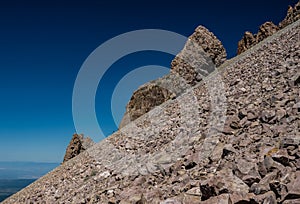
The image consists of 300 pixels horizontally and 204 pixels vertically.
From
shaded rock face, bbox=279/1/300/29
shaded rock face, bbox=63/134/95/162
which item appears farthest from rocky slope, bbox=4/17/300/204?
shaded rock face, bbox=279/1/300/29

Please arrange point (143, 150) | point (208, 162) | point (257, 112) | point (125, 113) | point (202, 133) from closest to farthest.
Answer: point (208, 162) → point (257, 112) → point (202, 133) → point (143, 150) → point (125, 113)

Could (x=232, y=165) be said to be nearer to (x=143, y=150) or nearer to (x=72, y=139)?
(x=143, y=150)

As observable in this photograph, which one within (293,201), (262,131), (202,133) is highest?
(202,133)

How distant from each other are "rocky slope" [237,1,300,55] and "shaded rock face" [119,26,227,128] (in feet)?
21.9

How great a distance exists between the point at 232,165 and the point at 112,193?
4089 millimetres

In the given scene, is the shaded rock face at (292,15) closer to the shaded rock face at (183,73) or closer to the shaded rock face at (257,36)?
the shaded rock face at (257,36)

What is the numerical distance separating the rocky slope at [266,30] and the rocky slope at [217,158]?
96.6 feet

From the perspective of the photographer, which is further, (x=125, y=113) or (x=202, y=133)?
(x=125, y=113)

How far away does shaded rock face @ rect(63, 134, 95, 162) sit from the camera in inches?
1468

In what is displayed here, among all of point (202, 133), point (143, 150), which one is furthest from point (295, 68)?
point (143, 150)

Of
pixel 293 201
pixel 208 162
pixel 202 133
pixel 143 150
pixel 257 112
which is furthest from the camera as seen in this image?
pixel 143 150

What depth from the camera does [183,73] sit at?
39.2m

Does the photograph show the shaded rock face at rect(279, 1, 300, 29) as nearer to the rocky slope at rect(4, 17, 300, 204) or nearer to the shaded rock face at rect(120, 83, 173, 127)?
the shaded rock face at rect(120, 83, 173, 127)

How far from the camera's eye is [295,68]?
13.1 metres
